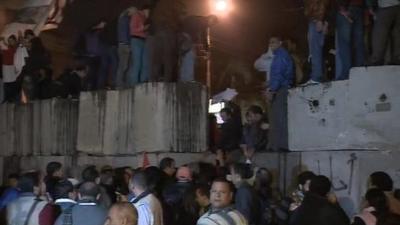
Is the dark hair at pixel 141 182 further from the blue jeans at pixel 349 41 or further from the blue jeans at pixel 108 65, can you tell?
the blue jeans at pixel 108 65

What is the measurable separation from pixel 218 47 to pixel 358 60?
746 cm

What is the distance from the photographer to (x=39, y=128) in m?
13.1

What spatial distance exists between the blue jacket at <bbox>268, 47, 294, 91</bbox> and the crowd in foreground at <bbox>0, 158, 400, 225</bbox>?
82.1 inches

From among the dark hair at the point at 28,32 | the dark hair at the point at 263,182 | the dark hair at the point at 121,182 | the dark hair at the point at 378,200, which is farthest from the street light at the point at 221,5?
the dark hair at the point at 378,200

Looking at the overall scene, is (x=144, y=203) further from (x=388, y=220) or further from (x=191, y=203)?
(x=388, y=220)

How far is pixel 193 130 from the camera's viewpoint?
11.0m

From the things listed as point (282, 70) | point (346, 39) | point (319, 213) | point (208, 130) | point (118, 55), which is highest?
→ point (118, 55)

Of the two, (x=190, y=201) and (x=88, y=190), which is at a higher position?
(x=88, y=190)

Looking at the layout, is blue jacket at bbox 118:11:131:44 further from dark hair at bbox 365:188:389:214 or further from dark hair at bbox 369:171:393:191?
dark hair at bbox 365:188:389:214

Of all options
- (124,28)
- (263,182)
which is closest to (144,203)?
(263,182)

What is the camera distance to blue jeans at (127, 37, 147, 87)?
37.9 feet

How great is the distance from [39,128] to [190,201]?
6.63m

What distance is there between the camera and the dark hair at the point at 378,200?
19.9 feet

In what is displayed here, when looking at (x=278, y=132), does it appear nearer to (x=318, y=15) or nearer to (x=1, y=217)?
(x=318, y=15)
